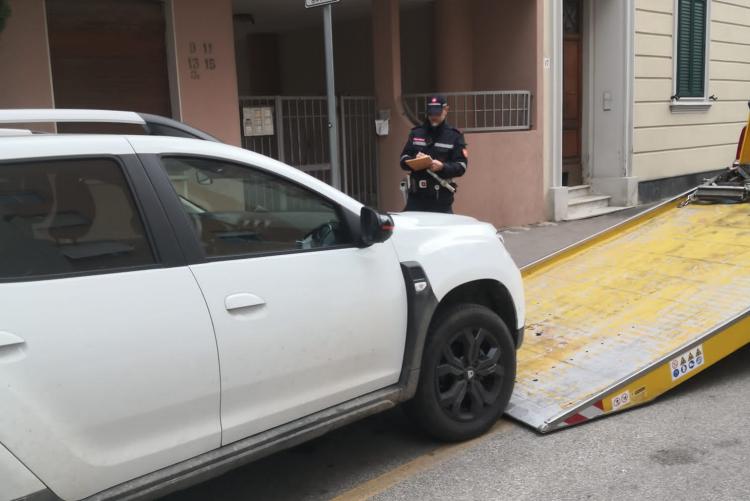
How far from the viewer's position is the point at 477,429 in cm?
402

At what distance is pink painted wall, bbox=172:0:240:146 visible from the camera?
299 inches

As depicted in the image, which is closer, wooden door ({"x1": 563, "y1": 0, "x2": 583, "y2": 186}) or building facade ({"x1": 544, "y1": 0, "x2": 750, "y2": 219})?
building facade ({"x1": 544, "y1": 0, "x2": 750, "y2": 219})

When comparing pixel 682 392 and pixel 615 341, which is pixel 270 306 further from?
pixel 682 392

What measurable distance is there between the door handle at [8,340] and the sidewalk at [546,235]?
6.79m

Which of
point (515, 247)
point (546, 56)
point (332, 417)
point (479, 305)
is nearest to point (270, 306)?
point (332, 417)

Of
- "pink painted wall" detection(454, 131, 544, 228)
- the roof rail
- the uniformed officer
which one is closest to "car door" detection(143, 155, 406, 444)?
the roof rail

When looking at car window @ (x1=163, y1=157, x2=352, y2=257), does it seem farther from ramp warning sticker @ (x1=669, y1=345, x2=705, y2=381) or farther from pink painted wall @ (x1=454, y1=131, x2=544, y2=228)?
pink painted wall @ (x1=454, y1=131, x2=544, y2=228)

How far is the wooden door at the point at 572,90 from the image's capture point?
1218 centimetres

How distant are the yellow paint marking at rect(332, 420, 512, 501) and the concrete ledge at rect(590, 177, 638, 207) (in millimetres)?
8935

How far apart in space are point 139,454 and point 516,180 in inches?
340

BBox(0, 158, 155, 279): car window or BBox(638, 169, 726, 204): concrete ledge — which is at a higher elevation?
BBox(0, 158, 155, 279): car window

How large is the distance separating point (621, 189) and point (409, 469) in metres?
9.64

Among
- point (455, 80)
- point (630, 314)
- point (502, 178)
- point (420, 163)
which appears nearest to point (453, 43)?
point (455, 80)

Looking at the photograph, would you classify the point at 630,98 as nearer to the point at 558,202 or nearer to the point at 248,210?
the point at 558,202
